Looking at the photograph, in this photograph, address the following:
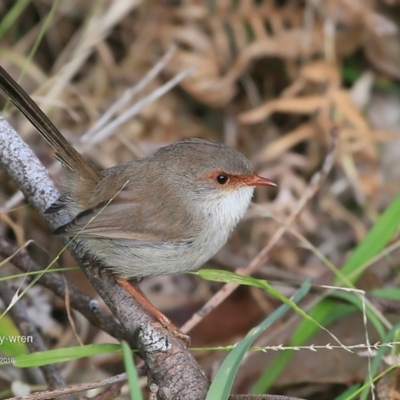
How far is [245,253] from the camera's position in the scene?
5246 mm

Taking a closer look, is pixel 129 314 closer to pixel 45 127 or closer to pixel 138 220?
pixel 138 220

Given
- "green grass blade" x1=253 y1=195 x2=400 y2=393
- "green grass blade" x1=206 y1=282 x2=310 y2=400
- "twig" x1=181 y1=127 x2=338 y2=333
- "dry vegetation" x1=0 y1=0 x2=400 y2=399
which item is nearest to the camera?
"green grass blade" x1=206 y1=282 x2=310 y2=400

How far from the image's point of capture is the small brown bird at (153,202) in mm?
3201

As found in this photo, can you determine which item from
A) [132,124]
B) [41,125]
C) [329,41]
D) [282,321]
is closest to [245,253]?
[282,321]

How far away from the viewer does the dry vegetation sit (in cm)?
506

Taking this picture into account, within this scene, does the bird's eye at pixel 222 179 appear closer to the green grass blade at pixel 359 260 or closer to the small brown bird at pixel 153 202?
the small brown bird at pixel 153 202

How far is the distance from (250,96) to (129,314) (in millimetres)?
3225

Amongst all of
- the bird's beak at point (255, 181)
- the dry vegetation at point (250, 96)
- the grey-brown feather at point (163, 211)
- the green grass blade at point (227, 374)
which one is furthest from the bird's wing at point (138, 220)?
the dry vegetation at point (250, 96)

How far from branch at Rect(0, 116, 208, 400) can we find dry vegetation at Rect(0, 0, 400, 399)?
1.55 metres

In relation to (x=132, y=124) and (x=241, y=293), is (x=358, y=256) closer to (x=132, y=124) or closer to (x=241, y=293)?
(x=241, y=293)

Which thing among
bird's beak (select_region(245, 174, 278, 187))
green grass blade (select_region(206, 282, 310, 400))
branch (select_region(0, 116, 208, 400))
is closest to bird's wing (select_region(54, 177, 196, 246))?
branch (select_region(0, 116, 208, 400))

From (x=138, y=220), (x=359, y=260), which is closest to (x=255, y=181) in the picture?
(x=138, y=220)

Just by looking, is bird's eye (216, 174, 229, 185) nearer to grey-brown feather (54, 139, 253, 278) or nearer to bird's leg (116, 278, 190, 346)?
grey-brown feather (54, 139, 253, 278)

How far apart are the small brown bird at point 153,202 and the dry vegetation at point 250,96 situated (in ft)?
4.41
